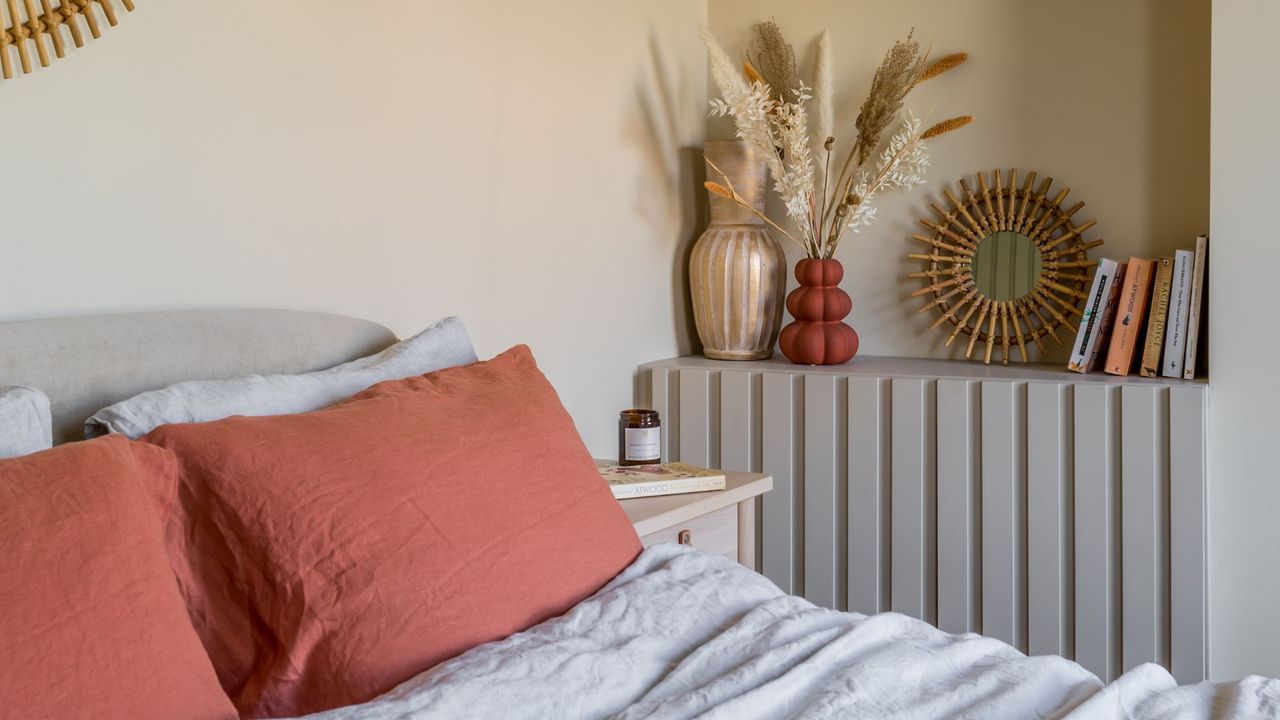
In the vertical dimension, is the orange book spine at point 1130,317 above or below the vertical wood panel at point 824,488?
above

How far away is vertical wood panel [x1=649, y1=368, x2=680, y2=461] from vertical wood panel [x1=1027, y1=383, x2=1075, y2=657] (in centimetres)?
88

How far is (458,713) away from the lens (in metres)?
0.99

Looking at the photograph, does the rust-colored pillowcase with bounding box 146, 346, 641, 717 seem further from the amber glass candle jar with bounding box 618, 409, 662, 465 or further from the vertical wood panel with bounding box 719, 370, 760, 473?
the vertical wood panel with bounding box 719, 370, 760, 473

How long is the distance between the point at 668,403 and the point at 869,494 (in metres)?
0.57

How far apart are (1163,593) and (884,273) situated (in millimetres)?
1079

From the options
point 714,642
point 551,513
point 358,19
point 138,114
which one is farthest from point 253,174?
point 714,642

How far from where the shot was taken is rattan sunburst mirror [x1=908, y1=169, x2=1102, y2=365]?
2797 mm

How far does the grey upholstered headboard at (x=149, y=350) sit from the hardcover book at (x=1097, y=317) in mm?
1634

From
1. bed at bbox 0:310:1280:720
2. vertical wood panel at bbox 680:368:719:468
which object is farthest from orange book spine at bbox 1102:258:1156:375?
bed at bbox 0:310:1280:720

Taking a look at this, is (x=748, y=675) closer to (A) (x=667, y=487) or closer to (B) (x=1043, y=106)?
(A) (x=667, y=487)

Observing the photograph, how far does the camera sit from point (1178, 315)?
2.46 m

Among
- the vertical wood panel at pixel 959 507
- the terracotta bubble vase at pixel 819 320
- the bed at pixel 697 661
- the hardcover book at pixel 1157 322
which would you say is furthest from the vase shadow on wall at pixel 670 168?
the bed at pixel 697 661

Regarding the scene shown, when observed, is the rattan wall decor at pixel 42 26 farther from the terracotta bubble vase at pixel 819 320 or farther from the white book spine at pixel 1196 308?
the white book spine at pixel 1196 308

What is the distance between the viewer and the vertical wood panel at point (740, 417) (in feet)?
9.31
